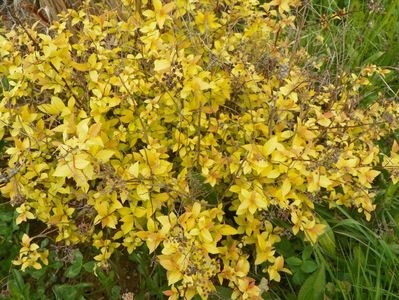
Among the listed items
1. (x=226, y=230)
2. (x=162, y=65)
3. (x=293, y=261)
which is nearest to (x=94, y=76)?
(x=162, y=65)

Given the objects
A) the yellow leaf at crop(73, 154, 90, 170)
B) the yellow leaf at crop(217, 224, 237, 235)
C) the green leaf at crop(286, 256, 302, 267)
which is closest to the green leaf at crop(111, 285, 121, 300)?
the yellow leaf at crop(217, 224, 237, 235)

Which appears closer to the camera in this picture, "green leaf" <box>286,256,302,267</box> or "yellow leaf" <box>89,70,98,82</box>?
"yellow leaf" <box>89,70,98,82</box>

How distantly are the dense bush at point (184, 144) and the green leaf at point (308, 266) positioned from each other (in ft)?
0.41

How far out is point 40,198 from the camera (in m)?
1.64

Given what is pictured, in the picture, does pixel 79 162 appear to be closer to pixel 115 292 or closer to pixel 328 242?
pixel 115 292

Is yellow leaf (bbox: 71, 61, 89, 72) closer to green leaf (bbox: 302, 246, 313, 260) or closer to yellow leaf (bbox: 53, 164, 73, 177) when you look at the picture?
yellow leaf (bbox: 53, 164, 73, 177)

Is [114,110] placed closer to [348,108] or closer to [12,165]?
[12,165]

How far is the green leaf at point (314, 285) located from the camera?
1.71 m

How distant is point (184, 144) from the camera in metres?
1.68

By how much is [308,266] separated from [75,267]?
2.77ft

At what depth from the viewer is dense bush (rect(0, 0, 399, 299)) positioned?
1.48 m

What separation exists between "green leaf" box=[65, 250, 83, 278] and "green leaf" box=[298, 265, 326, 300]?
0.79 m

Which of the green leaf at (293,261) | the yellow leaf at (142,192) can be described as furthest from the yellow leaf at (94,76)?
the green leaf at (293,261)

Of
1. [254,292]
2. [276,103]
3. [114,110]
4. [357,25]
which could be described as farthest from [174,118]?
[357,25]
